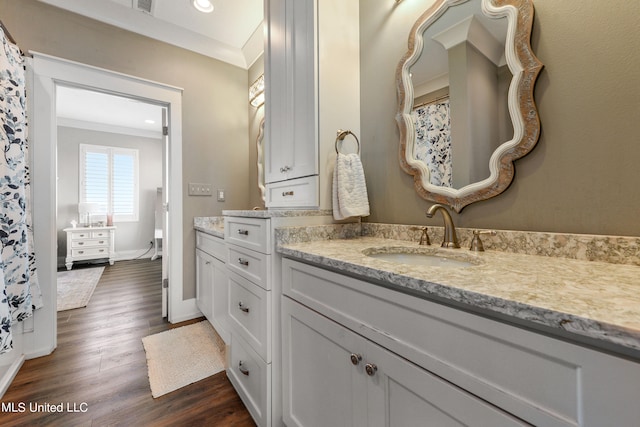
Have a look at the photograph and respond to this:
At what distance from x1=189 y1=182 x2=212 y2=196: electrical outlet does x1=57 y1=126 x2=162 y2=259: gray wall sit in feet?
11.7

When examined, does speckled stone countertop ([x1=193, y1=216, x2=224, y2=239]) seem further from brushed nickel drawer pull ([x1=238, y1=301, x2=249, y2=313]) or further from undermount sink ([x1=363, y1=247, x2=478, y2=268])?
undermount sink ([x1=363, y1=247, x2=478, y2=268])

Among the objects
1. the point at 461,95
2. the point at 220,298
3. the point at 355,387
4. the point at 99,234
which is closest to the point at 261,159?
the point at 220,298

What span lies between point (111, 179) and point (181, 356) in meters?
4.60

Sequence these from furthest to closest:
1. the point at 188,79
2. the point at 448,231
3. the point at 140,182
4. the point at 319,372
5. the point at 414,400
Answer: the point at 140,182 → the point at 188,79 → the point at 448,231 → the point at 319,372 → the point at 414,400

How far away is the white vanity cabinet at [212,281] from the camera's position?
169 centimetres

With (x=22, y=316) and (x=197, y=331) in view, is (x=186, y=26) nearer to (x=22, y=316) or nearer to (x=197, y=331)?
(x=22, y=316)

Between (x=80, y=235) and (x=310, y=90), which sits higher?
(x=310, y=90)

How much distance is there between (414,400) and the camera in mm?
604

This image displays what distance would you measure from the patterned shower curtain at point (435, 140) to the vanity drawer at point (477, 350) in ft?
2.27

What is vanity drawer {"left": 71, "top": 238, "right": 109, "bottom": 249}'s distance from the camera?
13.5ft

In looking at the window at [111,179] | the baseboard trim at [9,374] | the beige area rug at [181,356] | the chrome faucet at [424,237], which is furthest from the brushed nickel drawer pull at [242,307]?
the window at [111,179]

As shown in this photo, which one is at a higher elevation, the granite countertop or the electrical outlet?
the electrical outlet

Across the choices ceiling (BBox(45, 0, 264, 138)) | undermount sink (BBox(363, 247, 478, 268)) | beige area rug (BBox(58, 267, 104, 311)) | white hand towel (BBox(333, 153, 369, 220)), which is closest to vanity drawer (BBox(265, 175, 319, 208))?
white hand towel (BBox(333, 153, 369, 220))

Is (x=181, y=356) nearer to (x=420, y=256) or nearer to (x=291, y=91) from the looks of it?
(x=420, y=256)
